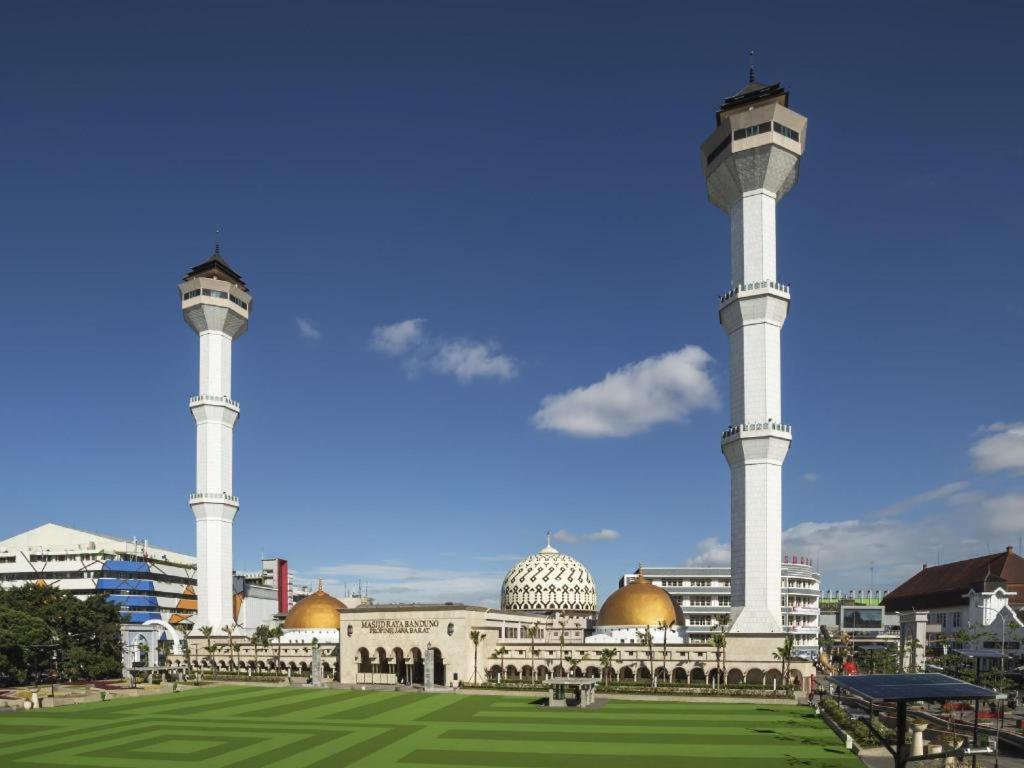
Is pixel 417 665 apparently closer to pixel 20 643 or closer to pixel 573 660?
pixel 573 660

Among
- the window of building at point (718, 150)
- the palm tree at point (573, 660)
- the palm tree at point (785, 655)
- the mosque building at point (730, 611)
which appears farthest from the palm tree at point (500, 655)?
→ the window of building at point (718, 150)

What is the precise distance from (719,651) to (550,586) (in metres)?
39.6

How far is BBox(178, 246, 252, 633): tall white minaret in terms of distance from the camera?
111 metres

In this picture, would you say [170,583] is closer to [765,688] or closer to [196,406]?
[196,406]

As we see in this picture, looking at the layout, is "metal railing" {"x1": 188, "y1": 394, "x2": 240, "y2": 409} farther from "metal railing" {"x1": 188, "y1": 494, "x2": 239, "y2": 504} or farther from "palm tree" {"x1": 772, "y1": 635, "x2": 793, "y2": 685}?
"palm tree" {"x1": 772, "y1": 635, "x2": 793, "y2": 685}

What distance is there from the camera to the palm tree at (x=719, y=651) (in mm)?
78812

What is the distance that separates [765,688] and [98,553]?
108 metres

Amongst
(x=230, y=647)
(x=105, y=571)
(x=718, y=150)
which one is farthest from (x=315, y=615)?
(x=718, y=150)

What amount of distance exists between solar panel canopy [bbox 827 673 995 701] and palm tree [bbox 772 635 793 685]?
36.3 m

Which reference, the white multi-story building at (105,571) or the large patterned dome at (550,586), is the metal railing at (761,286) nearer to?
the large patterned dome at (550,586)

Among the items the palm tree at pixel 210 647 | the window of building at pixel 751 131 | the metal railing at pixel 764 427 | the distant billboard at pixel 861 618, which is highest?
the window of building at pixel 751 131

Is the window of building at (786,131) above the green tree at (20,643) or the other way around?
above

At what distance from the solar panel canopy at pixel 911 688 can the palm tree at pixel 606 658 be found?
146 ft

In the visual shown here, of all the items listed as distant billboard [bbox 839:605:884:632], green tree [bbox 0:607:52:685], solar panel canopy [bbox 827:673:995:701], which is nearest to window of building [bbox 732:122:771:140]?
solar panel canopy [bbox 827:673:995:701]
